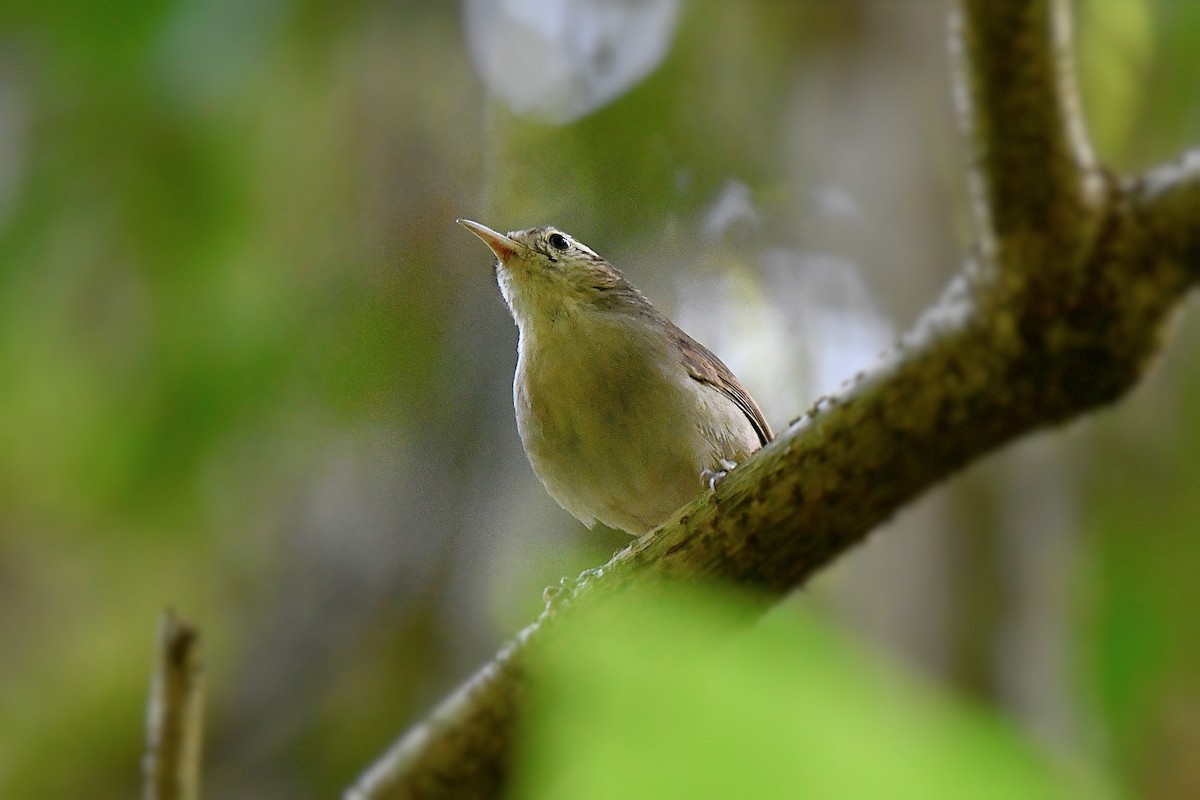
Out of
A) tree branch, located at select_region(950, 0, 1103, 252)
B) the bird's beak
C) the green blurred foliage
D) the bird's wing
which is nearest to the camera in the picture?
the green blurred foliage

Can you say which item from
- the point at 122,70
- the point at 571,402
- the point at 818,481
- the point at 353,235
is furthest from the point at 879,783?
the point at 353,235

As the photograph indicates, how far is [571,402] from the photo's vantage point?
305cm

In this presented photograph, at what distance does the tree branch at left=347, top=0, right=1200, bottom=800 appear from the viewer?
2.01m

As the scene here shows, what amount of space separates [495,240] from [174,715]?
159cm

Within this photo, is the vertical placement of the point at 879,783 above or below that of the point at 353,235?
below

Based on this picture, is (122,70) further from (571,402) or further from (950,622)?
(950,622)

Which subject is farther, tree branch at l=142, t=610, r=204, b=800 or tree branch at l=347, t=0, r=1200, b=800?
tree branch at l=142, t=610, r=204, b=800

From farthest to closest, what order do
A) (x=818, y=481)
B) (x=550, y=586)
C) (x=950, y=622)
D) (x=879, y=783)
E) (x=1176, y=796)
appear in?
(x=950, y=622)
(x=1176, y=796)
(x=818, y=481)
(x=550, y=586)
(x=879, y=783)

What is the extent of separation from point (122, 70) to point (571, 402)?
1.35 meters

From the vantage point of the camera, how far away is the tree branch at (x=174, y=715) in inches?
96.1

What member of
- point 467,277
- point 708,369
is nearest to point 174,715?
point 708,369

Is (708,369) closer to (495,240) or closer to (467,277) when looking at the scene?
(495,240)

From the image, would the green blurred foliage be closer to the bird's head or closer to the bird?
the bird

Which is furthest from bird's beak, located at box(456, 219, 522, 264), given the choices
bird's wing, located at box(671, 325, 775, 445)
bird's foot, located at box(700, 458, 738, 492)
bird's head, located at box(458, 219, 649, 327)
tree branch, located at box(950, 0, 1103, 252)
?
tree branch, located at box(950, 0, 1103, 252)
